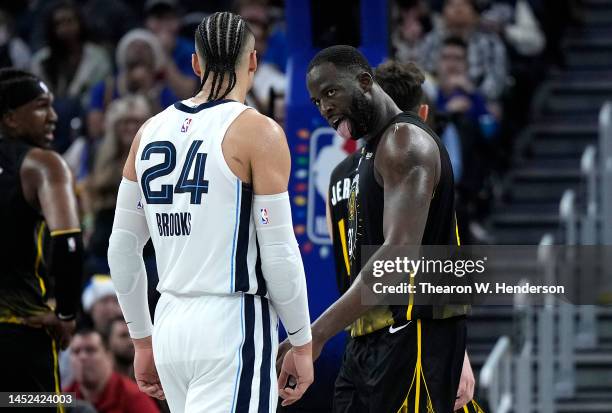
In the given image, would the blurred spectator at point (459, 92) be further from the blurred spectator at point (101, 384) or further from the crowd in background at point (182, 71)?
the blurred spectator at point (101, 384)

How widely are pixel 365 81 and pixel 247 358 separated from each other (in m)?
1.27

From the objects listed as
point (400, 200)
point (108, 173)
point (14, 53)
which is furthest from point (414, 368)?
point (14, 53)

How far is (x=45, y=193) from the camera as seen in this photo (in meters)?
6.52

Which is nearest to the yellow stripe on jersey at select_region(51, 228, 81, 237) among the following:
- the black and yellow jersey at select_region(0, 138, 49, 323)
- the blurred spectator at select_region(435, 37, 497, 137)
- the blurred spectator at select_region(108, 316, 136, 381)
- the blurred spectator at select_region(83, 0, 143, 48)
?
the black and yellow jersey at select_region(0, 138, 49, 323)

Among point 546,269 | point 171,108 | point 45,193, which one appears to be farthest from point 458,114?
point 171,108

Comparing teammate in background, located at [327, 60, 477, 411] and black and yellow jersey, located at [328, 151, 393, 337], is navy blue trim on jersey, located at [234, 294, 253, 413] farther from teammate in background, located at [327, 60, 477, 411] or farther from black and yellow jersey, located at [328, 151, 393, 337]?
black and yellow jersey, located at [328, 151, 393, 337]

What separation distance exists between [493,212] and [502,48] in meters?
1.46

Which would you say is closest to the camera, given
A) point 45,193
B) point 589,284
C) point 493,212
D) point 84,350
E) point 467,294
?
point 467,294

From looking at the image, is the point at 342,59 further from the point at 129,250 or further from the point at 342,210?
the point at 129,250

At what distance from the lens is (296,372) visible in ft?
16.4

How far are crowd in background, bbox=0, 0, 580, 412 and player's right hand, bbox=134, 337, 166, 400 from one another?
3.71 m

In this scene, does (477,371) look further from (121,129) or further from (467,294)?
(467,294)

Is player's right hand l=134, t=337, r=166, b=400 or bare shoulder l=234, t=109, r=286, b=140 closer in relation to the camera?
bare shoulder l=234, t=109, r=286, b=140

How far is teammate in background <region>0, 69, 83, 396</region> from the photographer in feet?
21.5
